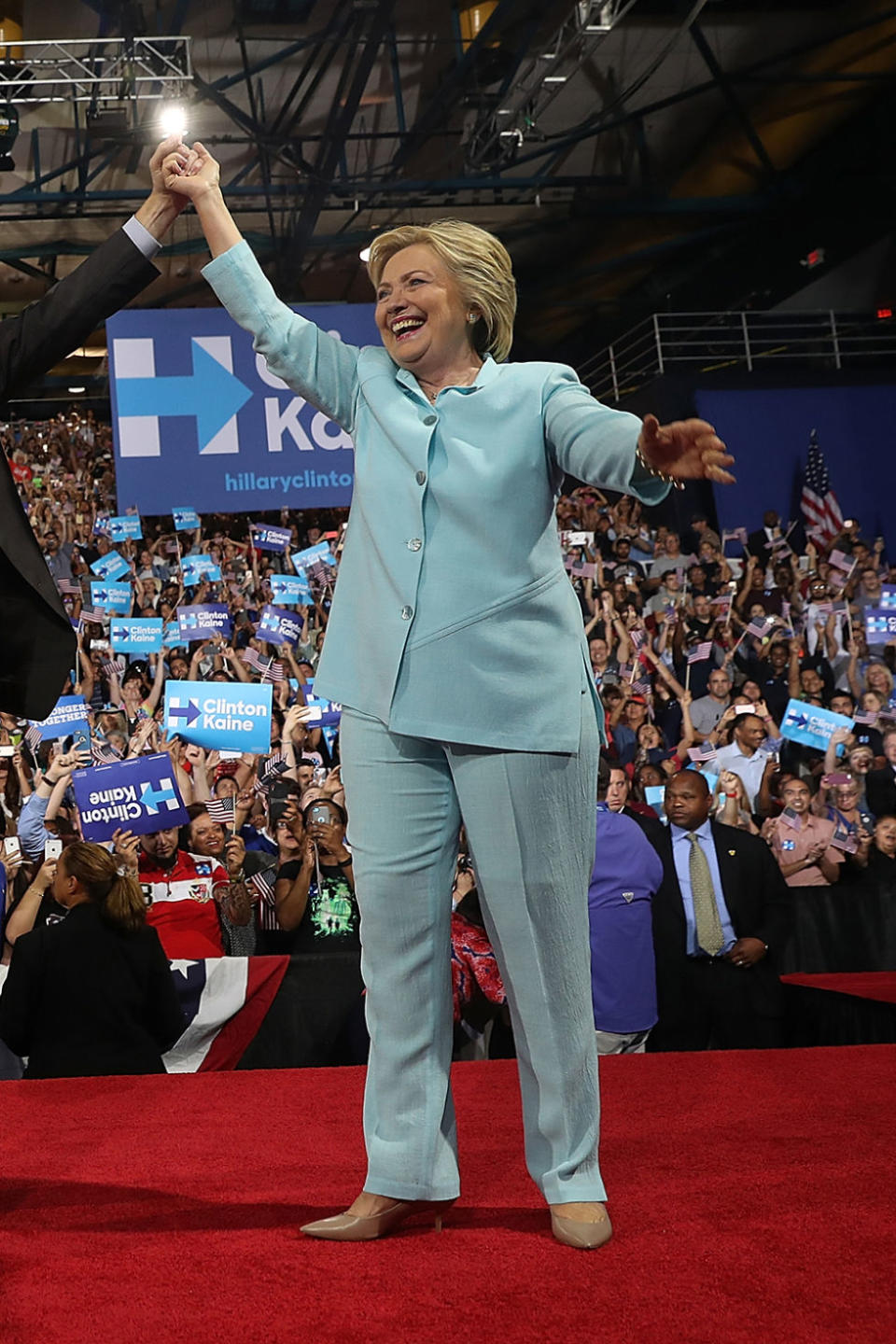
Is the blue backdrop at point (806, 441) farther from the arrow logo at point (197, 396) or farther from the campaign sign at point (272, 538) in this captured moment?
the arrow logo at point (197, 396)

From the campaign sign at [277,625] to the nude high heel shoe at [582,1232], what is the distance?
6.41 metres

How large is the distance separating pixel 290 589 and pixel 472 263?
6895mm

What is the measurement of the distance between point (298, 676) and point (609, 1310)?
7351 mm

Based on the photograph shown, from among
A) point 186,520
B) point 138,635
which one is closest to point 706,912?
point 138,635

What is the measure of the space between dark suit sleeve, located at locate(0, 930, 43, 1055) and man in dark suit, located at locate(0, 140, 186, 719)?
5.42ft

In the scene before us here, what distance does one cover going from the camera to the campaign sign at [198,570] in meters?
Result: 8.92

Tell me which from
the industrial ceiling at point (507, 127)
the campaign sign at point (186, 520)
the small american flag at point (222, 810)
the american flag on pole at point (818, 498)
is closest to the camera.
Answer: the small american flag at point (222, 810)

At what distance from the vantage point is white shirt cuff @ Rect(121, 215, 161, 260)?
2.12m

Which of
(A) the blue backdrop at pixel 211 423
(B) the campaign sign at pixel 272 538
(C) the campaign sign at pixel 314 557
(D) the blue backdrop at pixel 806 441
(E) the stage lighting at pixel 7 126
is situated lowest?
(C) the campaign sign at pixel 314 557

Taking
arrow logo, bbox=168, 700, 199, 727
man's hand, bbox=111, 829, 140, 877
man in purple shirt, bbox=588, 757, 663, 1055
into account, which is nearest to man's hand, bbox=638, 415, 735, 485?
man in purple shirt, bbox=588, 757, 663, 1055

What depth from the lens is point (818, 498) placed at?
47.2 ft

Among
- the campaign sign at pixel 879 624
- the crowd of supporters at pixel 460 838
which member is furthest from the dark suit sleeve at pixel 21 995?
the campaign sign at pixel 879 624

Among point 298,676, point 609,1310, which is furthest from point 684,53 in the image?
point 609,1310

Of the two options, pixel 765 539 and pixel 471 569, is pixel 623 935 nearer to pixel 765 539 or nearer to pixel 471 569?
pixel 471 569
